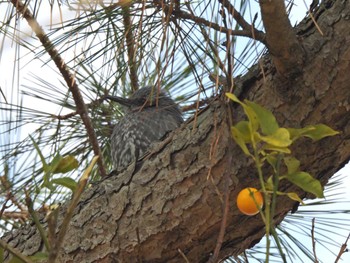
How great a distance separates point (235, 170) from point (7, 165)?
4.39ft

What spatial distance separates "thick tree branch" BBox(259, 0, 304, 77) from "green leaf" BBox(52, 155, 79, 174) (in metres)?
0.69

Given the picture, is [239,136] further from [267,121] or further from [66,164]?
[66,164]

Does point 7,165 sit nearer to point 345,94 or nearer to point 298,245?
point 298,245

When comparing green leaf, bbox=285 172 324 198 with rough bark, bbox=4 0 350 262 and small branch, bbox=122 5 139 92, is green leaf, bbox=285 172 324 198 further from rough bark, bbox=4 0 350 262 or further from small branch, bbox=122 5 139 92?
small branch, bbox=122 5 139 92

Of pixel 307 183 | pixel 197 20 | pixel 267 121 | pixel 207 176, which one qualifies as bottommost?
pixel 307 183

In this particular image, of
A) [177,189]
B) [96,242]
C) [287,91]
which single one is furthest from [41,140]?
[287,91]

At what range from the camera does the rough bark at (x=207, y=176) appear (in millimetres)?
1889

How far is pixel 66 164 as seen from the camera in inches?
48.6

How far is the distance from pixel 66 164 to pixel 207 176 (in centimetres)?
84

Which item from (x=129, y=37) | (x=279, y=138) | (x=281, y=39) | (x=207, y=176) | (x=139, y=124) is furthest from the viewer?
(x=139, y=124)

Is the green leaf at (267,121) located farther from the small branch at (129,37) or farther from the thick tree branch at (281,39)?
the small branch at (129,37)

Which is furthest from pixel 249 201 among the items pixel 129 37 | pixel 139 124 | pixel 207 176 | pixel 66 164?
pixel 139 124

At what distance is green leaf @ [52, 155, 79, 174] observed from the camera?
48.0 inches

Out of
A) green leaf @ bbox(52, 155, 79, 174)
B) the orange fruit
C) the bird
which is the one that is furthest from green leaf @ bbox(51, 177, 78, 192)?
the bird
